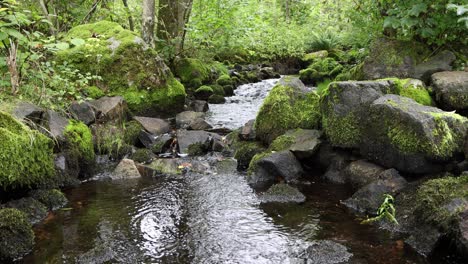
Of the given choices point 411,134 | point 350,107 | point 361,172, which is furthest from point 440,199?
point 350,107

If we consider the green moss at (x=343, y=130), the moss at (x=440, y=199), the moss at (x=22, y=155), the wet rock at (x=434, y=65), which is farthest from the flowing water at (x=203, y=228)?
the wet rock at (x=434, y=65)

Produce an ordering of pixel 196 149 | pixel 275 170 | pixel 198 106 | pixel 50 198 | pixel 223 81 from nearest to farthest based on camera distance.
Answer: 1. pixel 50 198
2. pixel 275 170
3. pixel 196 149
4. pixel 198 106
5. pixel 223 81

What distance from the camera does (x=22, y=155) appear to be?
18.1 feet

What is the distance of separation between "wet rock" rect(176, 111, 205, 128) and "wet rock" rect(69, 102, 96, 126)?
2582mm

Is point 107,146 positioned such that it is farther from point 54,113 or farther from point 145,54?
point 145,54

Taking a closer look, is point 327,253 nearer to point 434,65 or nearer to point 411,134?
point 411,134

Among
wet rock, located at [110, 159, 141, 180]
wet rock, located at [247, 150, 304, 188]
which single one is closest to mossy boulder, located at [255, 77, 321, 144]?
wet rock, located at [247, 150, 304, 188]

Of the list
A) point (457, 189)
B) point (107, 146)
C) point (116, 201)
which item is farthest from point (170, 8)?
point (457, 189)

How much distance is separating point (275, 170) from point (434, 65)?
3510 millimetres

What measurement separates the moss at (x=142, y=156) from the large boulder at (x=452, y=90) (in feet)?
17.7

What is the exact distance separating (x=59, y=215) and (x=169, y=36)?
30.6 ft

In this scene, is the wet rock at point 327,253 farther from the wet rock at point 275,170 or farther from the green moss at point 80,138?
the green moss at point 80,138

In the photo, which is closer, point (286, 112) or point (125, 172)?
point (125, 172)

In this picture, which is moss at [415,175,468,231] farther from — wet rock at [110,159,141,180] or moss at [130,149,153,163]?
moss at [130,149,153,163]
